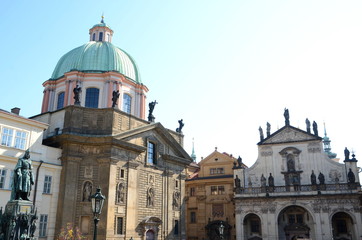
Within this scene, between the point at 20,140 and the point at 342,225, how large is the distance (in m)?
37.7

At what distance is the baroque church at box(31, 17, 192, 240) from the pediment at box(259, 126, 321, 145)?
1396cm

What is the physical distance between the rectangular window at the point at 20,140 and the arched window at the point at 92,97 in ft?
34.7

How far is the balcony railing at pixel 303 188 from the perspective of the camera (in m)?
42.0

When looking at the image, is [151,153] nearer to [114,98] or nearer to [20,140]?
[114,98]

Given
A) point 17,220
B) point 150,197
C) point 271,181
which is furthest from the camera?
point 271,181

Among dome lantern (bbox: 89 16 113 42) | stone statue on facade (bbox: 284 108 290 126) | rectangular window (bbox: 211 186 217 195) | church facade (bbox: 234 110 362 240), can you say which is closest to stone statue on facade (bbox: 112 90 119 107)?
dome lantern (bbox: 89 16 113 42)

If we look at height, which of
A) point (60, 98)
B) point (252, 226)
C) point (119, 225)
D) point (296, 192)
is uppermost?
point (60, 98)

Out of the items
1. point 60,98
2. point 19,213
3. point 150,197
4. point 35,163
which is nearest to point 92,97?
point 60,98

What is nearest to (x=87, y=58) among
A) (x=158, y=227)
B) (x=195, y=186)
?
(x=158, y=227)

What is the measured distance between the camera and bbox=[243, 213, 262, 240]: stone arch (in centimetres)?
4523

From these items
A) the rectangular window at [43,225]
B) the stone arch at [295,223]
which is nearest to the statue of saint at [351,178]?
the stone arch at [295,223]

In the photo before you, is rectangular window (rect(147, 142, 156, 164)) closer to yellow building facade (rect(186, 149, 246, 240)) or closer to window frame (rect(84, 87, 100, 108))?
window frame (rect(84, 87, 100, 108))

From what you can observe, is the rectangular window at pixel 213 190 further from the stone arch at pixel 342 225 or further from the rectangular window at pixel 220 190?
the stone arch at pixel 342 225

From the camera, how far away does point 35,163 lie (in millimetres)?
27109
